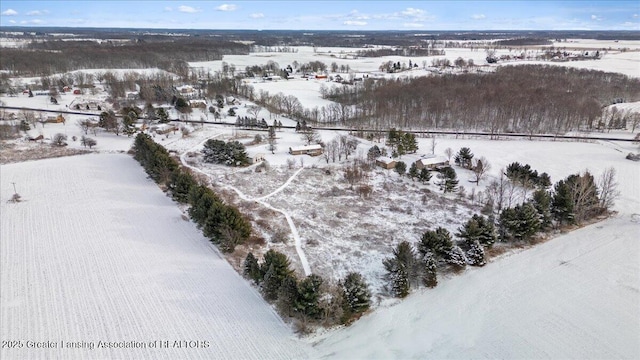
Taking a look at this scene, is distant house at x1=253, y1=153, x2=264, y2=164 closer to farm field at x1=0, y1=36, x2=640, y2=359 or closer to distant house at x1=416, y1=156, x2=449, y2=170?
farm field at x1=0, y1=36, x2=640, y2=359

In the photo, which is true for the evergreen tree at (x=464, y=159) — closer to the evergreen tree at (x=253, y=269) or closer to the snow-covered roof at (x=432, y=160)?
the snow-covered roof at (x=432, y=160)

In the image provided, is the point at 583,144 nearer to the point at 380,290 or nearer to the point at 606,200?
the point at 606,200

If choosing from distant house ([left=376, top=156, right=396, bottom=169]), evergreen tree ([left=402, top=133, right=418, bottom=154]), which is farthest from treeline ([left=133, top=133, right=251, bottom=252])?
evergreen tree ([left=402, top=133, right=418, bottom=154])

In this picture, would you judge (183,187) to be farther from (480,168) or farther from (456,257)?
(480,168)

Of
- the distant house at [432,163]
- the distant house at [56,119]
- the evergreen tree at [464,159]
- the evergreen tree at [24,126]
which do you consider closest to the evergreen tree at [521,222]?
the distant house at [432,163]

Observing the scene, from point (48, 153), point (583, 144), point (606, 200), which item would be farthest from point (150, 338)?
point (583, 144)

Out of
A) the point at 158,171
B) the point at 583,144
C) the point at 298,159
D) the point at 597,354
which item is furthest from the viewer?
the point at 583,144
